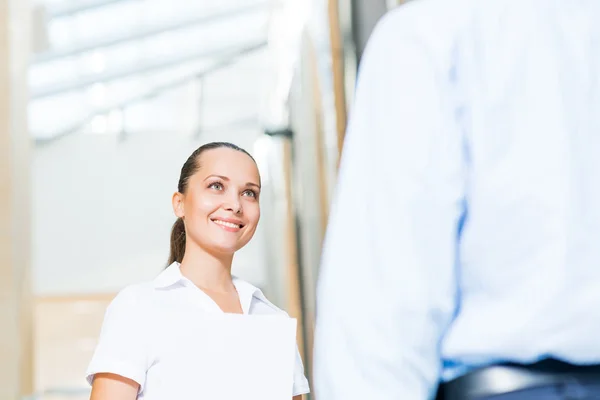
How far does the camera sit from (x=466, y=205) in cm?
83

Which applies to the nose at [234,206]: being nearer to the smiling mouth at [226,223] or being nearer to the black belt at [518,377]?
the smiling mouth at [226,223]

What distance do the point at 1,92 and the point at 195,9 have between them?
5.16m

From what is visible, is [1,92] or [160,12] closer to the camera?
[1,92]

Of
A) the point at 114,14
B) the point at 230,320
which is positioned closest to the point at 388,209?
the point at 230,320

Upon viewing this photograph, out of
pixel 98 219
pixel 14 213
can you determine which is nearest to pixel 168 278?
pixel 14 213

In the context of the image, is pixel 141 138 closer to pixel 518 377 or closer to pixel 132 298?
pixel 132 298

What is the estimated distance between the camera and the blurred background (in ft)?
17.7

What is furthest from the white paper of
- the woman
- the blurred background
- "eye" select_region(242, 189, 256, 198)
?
the blurred background

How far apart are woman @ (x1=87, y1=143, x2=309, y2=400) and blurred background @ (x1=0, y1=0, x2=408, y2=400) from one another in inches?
103

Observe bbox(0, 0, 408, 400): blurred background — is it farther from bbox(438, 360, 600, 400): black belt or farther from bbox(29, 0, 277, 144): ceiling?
bbox(438, 360, 600, 400): black belt

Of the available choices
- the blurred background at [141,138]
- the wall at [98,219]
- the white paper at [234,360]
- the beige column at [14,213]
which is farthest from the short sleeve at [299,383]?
the wall at [98,219]

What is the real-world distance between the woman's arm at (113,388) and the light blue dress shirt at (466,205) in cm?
A: 40

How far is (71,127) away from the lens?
9.70 m

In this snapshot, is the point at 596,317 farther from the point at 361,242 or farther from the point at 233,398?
the point at 233,398
